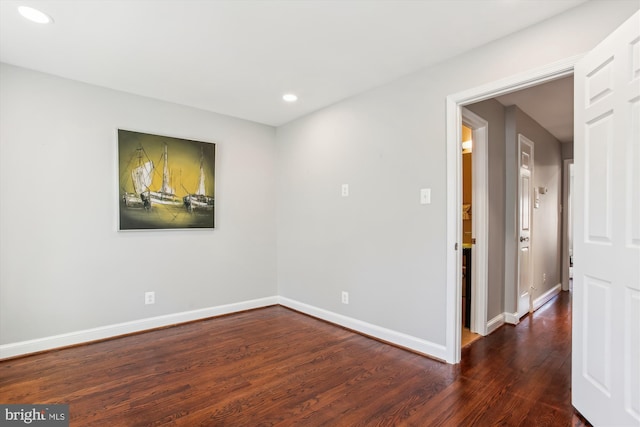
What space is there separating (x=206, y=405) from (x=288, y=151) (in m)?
3.00

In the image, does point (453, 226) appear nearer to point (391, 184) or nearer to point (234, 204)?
point (391, 184)

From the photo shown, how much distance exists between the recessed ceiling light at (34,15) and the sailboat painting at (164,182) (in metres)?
1.17

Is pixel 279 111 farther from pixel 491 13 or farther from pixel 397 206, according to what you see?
pixel 491 13

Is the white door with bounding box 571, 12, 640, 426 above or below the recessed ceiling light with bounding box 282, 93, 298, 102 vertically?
below

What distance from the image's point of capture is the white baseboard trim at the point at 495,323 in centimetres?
324

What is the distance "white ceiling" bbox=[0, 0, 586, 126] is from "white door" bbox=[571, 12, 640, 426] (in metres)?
0.58

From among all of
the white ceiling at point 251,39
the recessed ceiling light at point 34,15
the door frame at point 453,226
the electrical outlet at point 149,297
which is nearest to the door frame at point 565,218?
the door frame at point 453,226

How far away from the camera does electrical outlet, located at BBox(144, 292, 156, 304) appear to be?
3.31 m

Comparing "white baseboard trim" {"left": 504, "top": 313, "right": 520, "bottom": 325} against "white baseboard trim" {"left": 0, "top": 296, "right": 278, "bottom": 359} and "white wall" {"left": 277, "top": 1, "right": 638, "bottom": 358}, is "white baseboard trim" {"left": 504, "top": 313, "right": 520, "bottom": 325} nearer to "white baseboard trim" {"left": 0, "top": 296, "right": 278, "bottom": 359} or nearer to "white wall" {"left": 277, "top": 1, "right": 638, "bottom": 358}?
"white wall" {"left": 277, "top": 1, "right": 638, "bottom": 358}

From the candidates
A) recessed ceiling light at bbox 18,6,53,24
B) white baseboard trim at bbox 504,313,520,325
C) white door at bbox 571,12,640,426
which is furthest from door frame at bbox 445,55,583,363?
recessed ceiling light at bbox 18,6,53,24

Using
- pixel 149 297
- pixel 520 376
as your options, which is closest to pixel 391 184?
pixel 520 376

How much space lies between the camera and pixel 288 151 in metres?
4.19

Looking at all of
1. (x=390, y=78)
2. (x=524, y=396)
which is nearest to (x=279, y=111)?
(x=390, y=78)

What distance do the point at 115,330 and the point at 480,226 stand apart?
3.74 meters
